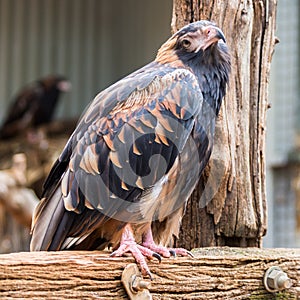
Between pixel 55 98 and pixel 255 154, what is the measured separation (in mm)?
6039

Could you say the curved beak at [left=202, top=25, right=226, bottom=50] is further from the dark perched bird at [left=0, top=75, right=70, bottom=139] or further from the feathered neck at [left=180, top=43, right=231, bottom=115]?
the dark perched bird at [left=0, top=75, right=70, bottom=139]

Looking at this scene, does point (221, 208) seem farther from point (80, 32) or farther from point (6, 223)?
point (80, 32)

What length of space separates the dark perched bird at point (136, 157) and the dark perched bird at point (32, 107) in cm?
569

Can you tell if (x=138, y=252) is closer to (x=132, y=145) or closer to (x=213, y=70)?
(x=132, y=145)

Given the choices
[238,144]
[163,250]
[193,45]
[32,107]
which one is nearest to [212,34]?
[193,45]

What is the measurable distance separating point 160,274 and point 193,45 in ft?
2.93

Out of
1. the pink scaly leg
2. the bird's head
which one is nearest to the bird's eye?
the bird's head

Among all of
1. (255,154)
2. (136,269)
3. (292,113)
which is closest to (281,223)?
(292,113)

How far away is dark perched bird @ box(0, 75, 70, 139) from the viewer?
8520 mm

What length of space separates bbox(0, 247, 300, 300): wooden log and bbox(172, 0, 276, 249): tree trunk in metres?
0.16

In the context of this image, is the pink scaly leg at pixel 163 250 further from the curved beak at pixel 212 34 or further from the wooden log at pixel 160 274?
the curved beak at pixel 212 34

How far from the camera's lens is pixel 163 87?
286cm

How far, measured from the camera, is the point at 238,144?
3016 mm

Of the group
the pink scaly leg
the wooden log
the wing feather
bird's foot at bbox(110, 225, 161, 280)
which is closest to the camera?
the wooden log
